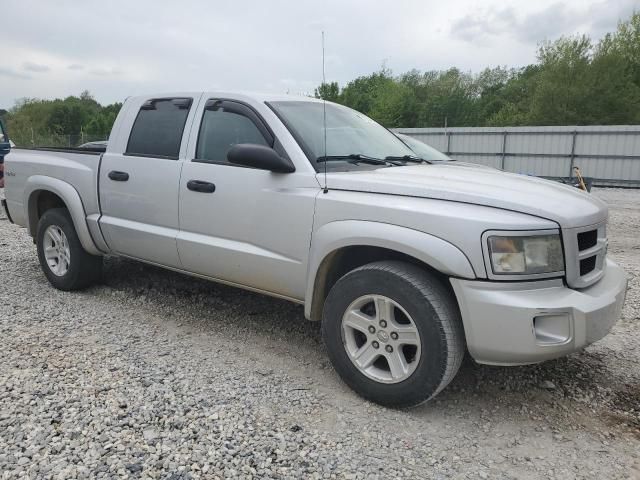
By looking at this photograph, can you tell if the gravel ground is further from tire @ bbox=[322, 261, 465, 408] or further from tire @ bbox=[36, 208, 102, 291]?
tire @ bbox=[36, 208, 102, 291]

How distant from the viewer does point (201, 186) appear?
3.71m

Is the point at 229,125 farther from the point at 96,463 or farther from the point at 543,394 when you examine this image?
the point at 543,394

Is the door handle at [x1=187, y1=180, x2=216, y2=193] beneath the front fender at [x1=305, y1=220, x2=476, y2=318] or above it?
above

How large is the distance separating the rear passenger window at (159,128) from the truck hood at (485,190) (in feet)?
4.82

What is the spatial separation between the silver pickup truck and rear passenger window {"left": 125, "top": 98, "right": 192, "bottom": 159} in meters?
0.01

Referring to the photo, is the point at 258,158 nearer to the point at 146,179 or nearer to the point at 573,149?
the point at 146,179

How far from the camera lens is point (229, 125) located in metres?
3.79

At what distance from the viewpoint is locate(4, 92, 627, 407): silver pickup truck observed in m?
2.60

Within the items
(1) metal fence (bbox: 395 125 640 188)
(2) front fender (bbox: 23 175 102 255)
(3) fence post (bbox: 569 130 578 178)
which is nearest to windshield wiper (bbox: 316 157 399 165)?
(2) front fender (bbox: 23 175 102 255)

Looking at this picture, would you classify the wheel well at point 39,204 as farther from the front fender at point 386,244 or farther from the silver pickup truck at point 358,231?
the front fender at point 386,244

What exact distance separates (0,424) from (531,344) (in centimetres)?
272

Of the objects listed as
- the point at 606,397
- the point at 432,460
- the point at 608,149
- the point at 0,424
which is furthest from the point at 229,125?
the point at 608,149

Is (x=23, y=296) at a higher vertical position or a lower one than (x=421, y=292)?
lower

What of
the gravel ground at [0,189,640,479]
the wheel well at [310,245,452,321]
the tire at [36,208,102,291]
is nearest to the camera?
the gravel ground at [0,189,640,479]
